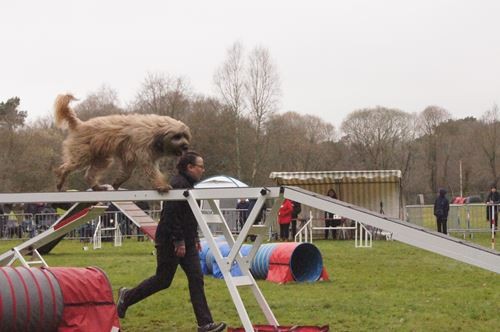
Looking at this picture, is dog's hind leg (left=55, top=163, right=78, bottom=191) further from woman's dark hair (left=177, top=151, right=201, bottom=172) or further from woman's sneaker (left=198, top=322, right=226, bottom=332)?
woman's sneaker (left=198, top=322, right=226, bottom=332)

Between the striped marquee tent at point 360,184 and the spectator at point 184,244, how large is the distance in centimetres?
1987

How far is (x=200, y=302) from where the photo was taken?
759 cm

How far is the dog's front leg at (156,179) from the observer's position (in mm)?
6977

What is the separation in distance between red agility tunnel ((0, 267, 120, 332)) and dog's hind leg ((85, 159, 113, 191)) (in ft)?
2.90

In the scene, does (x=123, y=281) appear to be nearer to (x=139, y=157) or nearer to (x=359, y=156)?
(x=139, y=157)

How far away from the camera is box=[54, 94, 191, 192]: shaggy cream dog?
7.25 metres

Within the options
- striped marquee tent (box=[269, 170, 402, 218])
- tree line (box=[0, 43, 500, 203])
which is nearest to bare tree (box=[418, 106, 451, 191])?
tree line (box=[0, 43, 500, 203])

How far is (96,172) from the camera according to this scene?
788 centimetres

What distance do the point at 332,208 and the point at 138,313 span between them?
162 inches

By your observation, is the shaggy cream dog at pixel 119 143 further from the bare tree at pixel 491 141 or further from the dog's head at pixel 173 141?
the bare tree at pixel 491 141

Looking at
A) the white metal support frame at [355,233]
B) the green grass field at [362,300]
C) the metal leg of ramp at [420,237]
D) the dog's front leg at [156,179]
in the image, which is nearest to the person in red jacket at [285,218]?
the white metal support frame at [355,233]

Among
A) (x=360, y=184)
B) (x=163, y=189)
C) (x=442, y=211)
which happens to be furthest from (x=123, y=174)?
(x=360, y=184)

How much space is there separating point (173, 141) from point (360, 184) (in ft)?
72.7

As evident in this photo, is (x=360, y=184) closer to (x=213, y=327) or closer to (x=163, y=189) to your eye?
(x=213, y=327)
